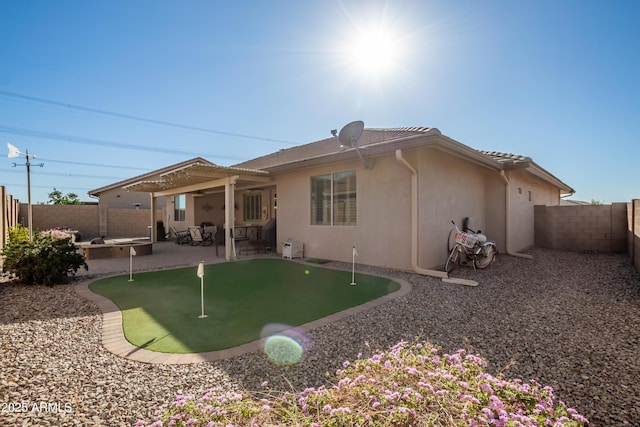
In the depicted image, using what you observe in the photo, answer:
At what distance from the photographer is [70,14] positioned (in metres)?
8.88

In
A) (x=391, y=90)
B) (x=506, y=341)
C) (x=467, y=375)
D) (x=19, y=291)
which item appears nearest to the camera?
(x=467, y=375)

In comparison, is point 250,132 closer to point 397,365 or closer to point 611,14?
point 611,14

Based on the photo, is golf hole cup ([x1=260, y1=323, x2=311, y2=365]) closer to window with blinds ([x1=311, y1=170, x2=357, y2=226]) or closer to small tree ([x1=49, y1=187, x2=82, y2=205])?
window with blinds ([x1=311, y1=170, x2=357, y2=226])

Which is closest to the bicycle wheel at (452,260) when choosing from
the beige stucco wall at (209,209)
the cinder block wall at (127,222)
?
the beige stucco wall at (209,209)

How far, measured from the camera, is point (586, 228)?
1067 centimetres

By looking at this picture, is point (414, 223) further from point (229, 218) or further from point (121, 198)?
point (121, 198)

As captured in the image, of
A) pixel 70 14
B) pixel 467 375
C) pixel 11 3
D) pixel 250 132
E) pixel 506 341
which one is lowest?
pixel 506 341

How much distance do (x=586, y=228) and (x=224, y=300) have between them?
12.8m

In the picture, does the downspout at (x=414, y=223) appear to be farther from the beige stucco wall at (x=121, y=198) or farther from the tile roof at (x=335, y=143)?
the beige stucco wall at (x=121, y=198)

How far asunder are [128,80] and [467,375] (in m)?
16.5

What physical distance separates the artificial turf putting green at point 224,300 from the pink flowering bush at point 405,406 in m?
1.65

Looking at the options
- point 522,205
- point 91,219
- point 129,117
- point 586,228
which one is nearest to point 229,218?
point 522,205

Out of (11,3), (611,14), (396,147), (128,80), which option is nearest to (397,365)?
(396,147)

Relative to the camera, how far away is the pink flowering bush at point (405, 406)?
1.42 metres
